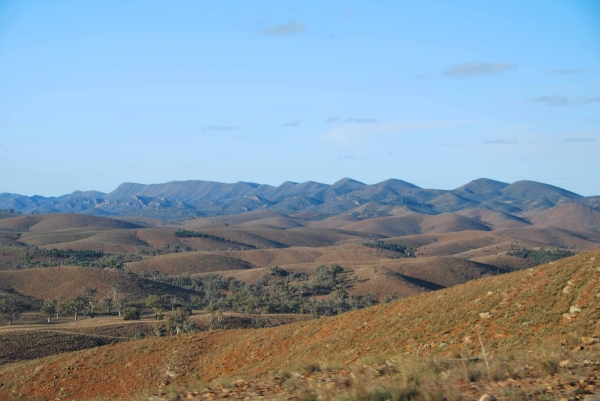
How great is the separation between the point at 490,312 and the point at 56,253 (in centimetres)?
10390

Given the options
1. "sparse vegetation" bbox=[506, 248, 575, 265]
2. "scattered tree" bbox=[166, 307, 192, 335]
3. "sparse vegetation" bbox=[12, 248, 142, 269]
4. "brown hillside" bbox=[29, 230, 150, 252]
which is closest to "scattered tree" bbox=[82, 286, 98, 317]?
"scattered tree" bbox=[166, 307, 192, 335]

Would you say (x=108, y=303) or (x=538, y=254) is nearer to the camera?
(x=108, y=303)

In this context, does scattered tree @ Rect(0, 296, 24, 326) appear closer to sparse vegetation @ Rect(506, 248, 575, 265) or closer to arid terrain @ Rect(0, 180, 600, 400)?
arid terrain @ Rect(0, 180, 600, 400)

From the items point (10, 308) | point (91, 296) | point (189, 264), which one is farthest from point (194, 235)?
point (10, 308)

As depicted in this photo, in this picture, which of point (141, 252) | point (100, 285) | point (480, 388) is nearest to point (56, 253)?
point (141, 252)

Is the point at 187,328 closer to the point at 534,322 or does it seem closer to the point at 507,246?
the point at 534,322

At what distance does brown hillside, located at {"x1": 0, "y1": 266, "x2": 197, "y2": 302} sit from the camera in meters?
68.5

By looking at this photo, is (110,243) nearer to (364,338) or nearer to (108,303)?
(108,303)

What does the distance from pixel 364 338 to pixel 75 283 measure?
198 ft

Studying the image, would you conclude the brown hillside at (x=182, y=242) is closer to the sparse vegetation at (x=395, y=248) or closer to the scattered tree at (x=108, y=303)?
the sparse vegetation at (x=395, y=248)

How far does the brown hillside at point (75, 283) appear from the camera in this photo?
6850 centimetres

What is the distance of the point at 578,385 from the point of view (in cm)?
888

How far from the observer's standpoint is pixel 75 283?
7138 centimetres

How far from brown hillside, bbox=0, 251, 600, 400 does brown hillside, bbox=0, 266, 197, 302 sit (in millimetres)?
44776
